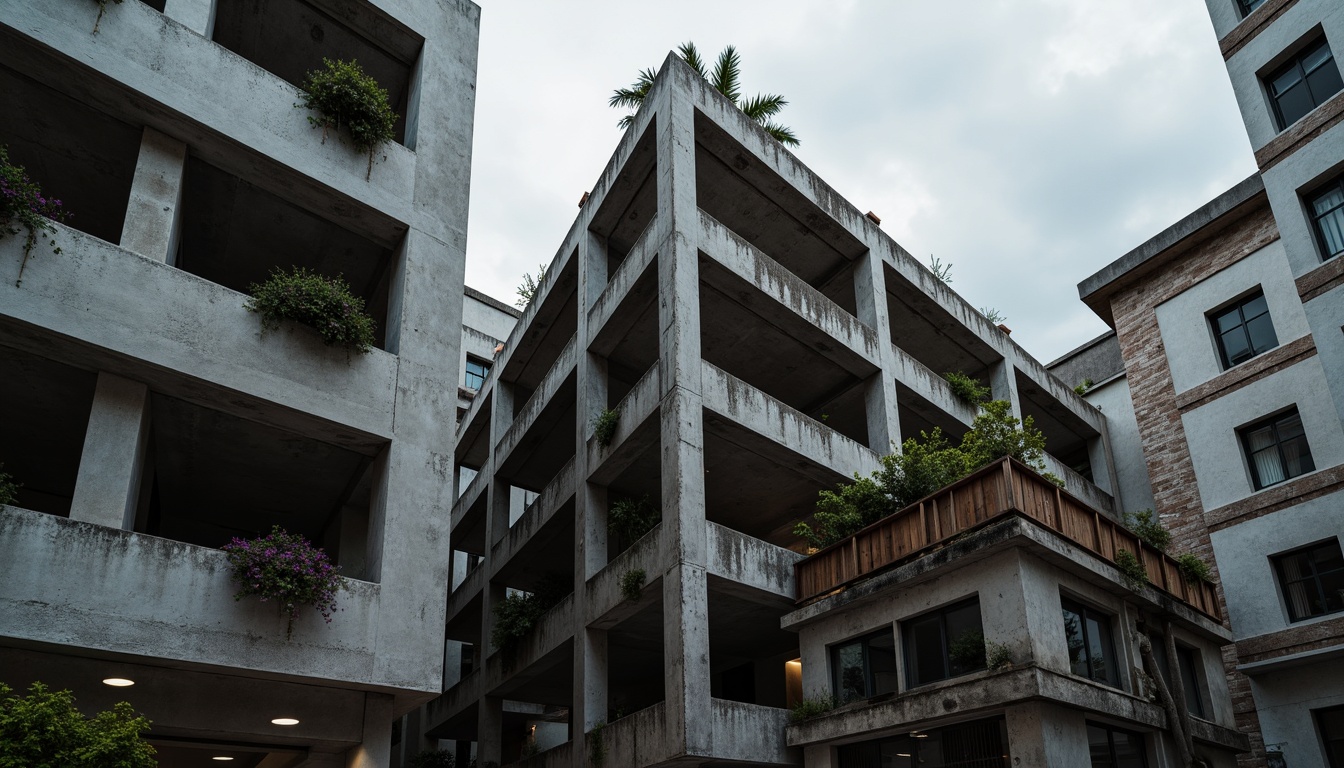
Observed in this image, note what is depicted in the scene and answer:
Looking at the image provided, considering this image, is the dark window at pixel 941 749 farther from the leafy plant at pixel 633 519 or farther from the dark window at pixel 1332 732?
the dark window at pixel 1332 732

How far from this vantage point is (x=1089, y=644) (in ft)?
54.4

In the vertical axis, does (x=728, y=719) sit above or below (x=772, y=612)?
below

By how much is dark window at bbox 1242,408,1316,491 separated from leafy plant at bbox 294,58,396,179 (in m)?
22.5

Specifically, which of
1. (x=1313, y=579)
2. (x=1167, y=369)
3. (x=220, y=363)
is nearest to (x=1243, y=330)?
(x=1167, y=369)

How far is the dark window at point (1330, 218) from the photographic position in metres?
19.4

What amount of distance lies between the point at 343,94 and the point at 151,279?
4779 mm

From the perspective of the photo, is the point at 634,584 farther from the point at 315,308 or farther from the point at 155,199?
the point at 155,199

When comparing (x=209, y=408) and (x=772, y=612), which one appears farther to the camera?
(x=772, y=612)

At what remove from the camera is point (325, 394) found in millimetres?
14445

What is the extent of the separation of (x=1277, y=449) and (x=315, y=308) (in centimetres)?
2312

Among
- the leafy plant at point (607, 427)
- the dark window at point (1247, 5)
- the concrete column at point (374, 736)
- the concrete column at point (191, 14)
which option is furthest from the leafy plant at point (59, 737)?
the dark window at point (1247, 5)

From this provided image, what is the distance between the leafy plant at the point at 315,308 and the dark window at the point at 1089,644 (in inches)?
520

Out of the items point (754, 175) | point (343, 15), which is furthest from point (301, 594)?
point (754, 175)

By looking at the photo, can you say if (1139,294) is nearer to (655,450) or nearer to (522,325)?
(655,450)
